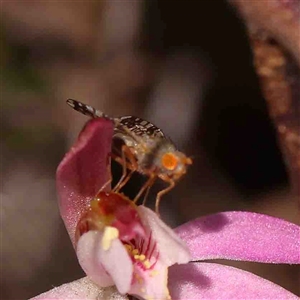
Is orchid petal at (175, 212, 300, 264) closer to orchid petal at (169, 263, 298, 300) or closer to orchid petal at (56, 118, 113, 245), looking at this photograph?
orchid petal at (169, 263, 298, 300)

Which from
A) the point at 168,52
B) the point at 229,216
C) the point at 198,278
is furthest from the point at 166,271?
the point at 168,52

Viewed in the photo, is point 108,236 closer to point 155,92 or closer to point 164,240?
point 164,240

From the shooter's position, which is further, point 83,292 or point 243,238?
point 243,238

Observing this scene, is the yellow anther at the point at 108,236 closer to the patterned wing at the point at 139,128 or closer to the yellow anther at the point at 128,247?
the yellow anther at the point at 128,247

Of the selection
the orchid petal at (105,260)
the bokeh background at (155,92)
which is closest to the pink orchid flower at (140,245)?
the orchid petal at (105,260)

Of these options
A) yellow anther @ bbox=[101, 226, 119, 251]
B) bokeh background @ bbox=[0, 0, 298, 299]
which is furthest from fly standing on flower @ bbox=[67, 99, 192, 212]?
bokeh background @ bbox=[0, 0, 298, 299]

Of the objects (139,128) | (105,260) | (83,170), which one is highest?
(139,128)

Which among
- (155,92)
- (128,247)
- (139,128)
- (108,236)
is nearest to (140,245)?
(128,247)

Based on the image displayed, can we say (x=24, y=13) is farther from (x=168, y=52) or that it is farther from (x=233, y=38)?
(x=233, y=38)
